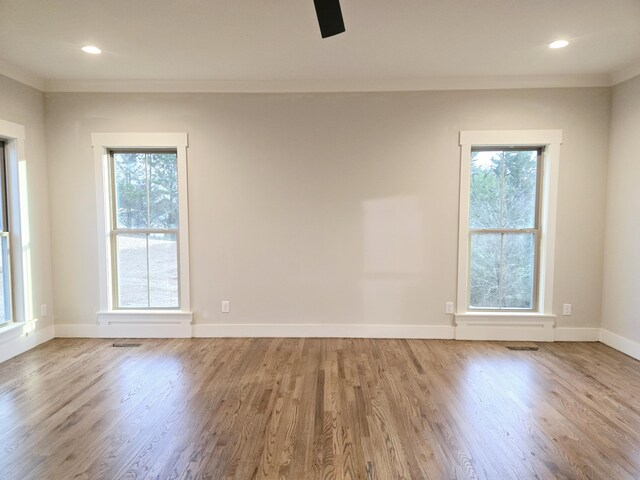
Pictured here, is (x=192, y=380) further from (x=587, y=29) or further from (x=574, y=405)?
(x=587, y=29)

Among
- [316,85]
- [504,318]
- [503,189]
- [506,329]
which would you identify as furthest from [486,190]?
[316,85]

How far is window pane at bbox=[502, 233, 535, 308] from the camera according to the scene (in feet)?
12.1

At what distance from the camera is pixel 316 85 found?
139 inches

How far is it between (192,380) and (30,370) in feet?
4.95

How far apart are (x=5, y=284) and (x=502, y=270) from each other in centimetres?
515

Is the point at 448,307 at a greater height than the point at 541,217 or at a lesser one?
lesser

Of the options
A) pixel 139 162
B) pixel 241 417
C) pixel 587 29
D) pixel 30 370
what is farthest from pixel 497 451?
pixel 139 162

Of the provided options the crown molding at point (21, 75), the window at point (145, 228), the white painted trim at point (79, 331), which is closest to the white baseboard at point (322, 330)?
the window at point (145, 228)

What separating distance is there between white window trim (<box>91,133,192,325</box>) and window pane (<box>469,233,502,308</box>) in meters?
3.19

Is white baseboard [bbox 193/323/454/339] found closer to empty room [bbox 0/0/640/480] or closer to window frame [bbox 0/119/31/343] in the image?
empty room [bbox 0/0/640/480]

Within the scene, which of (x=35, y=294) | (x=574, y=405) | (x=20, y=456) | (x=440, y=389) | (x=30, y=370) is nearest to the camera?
(x=20, y=456)

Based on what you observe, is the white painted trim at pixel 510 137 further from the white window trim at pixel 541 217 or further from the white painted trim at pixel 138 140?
the white painted trim at pixel 138 140

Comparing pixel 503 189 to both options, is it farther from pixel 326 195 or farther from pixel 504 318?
pixel 326 195

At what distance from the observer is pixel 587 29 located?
8.29 feet
